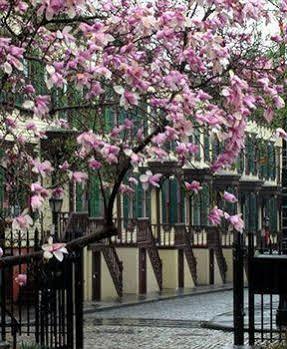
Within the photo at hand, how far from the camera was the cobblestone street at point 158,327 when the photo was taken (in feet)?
65.0

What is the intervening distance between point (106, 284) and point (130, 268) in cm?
249

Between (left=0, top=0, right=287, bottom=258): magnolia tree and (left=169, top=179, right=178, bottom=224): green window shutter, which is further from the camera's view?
(left=169, top=179, right=178, bottom=224): green window shutter

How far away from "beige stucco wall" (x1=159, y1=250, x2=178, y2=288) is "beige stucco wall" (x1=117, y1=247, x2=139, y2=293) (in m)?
4.43

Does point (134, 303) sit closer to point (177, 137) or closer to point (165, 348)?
point (165, 348)

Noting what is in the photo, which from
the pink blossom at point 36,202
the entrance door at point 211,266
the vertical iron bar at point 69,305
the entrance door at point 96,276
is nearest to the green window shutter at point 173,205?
the entrance door at point 211,266

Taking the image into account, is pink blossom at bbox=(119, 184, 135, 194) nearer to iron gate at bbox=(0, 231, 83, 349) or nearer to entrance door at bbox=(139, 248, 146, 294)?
iron gate at bbox=(0, 231, 83, 349)

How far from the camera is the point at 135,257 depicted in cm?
4091

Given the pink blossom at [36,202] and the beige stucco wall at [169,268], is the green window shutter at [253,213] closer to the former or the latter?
the beige stucco wall at [169,268]

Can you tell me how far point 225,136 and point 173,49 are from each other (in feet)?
4.03

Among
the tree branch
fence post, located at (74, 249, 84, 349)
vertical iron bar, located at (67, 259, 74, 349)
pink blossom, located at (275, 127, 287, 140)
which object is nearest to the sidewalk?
fence post, located at (74, 249, 84, 349)

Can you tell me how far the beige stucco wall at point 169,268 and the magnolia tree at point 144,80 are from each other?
1414 inches

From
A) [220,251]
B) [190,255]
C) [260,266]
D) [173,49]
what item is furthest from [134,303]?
[173,49]

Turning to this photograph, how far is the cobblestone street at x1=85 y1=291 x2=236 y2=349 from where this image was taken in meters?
19.8

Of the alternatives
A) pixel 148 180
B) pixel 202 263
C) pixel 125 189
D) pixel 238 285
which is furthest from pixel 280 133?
pixel 202 263
